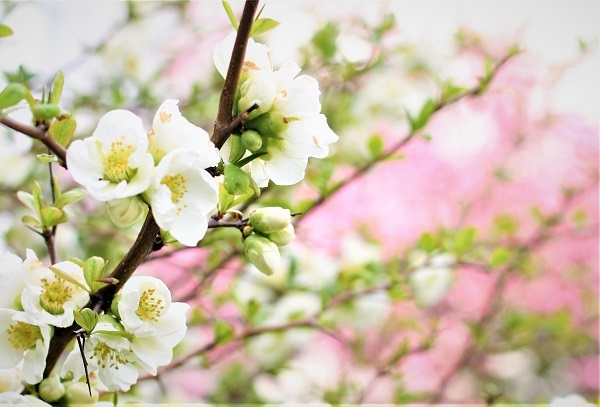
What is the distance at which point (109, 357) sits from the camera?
0.37 m

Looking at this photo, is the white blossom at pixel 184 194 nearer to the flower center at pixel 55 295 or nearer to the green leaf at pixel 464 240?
the flower center at pixel 55 295

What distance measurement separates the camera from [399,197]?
77.4 inches

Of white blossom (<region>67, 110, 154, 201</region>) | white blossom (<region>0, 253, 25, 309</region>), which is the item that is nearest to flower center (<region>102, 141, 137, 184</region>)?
white blossom (<region>67, 110, 154, 201</region>)

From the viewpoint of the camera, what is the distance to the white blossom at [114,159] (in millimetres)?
322

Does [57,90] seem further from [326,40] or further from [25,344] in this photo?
[326,40]

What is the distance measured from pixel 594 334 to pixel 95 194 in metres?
1.79

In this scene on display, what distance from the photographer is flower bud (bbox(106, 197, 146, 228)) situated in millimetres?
321

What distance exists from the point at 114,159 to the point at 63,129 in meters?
0.05

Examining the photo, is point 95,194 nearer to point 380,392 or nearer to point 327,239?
point 327,239

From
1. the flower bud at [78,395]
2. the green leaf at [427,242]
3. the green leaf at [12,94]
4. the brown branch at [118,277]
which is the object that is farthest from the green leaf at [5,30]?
the green leaf at [427,242]

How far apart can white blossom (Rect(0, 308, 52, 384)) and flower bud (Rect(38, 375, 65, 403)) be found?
18 millimetres

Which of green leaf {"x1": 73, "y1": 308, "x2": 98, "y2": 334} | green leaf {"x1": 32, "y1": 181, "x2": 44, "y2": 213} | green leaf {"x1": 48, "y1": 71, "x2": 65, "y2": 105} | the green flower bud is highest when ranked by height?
green leaf {"x1": 48, "y1": 71, "x2": 65, "y2": 105}

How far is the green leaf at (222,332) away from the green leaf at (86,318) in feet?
0.91

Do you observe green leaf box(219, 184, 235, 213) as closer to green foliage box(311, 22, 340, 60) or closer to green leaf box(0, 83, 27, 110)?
green leaf box(0, 83, 27, 110)
